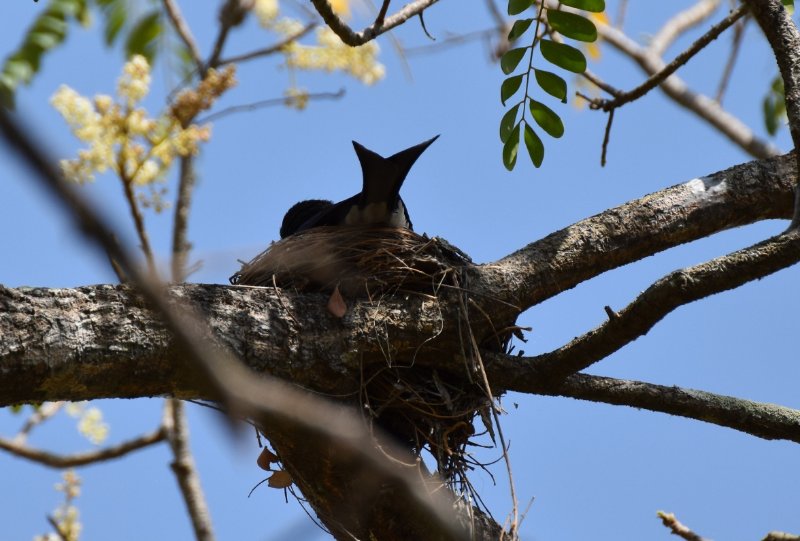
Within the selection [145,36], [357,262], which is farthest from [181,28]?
[357,262]

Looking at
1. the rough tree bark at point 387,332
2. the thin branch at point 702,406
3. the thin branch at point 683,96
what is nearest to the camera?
the rough tree bark at point 387,332

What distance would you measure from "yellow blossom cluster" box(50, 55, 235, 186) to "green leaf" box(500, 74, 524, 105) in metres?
1.10

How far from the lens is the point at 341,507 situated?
3.07 m

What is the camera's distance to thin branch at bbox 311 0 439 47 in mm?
2949

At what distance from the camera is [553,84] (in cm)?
339

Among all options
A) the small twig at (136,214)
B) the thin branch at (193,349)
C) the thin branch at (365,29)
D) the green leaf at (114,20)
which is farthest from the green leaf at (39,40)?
the thin branch at (193,349)

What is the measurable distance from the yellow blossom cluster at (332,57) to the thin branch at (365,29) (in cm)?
196

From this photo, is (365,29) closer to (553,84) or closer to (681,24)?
(553,84)

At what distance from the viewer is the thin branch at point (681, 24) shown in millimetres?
7855

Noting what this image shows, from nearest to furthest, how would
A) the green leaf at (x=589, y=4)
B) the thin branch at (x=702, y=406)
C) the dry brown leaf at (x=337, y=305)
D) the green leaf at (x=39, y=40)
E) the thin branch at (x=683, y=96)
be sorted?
the thin branch at (x=702, y=406), the dry brown leaf at (x=337, y=305), the green leaf at (x=589, y=4), the green leaf at (x=39, y=40), the thin branch at (x=683, y=96)

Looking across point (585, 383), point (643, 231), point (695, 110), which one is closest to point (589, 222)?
point (643, 231)

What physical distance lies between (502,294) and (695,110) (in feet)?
16.6

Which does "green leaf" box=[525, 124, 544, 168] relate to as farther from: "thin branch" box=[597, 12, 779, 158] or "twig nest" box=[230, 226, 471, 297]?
"thin branch" box=[597, 12, 779, 158]

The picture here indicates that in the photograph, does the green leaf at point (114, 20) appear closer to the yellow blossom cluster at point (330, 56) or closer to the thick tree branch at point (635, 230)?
the yellow blossom cluster at point (330, 56)
